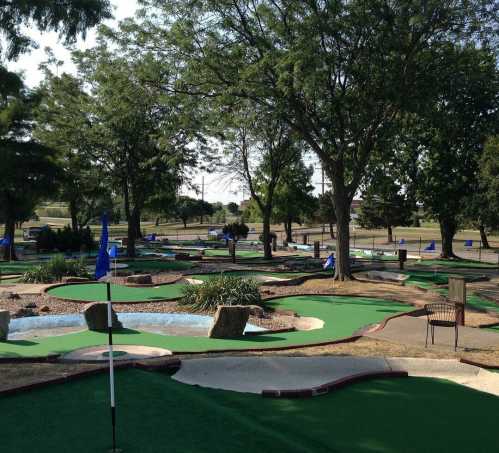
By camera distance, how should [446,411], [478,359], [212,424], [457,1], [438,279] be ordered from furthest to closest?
[438,279], [457,1], [478,359], [446,411], [212,424]

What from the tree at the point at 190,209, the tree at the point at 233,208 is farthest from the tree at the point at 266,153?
the tree at the point at 233,208

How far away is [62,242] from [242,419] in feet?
114

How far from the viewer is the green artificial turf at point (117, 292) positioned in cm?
1791

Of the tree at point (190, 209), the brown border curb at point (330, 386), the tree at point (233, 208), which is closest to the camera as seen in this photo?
the brown border curb at point (330, 386)

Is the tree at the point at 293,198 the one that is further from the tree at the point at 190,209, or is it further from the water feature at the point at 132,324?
the water feature at the point at 132,324

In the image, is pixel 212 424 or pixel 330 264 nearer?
pixel 212 424

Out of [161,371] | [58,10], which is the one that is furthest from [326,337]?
[58,10]

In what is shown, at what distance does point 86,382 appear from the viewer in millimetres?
8266

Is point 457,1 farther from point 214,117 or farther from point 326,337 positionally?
point 326,337

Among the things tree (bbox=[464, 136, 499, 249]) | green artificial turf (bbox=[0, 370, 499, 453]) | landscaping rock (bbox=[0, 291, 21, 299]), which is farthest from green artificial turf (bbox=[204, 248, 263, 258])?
green artificial turf (bbox=[0, 370, 499, 453])

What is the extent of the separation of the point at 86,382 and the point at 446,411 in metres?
5.06

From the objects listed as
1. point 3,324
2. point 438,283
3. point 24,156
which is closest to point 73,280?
point 3,324

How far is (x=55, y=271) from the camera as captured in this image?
2253 cm

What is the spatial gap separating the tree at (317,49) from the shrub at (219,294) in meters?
6.69
